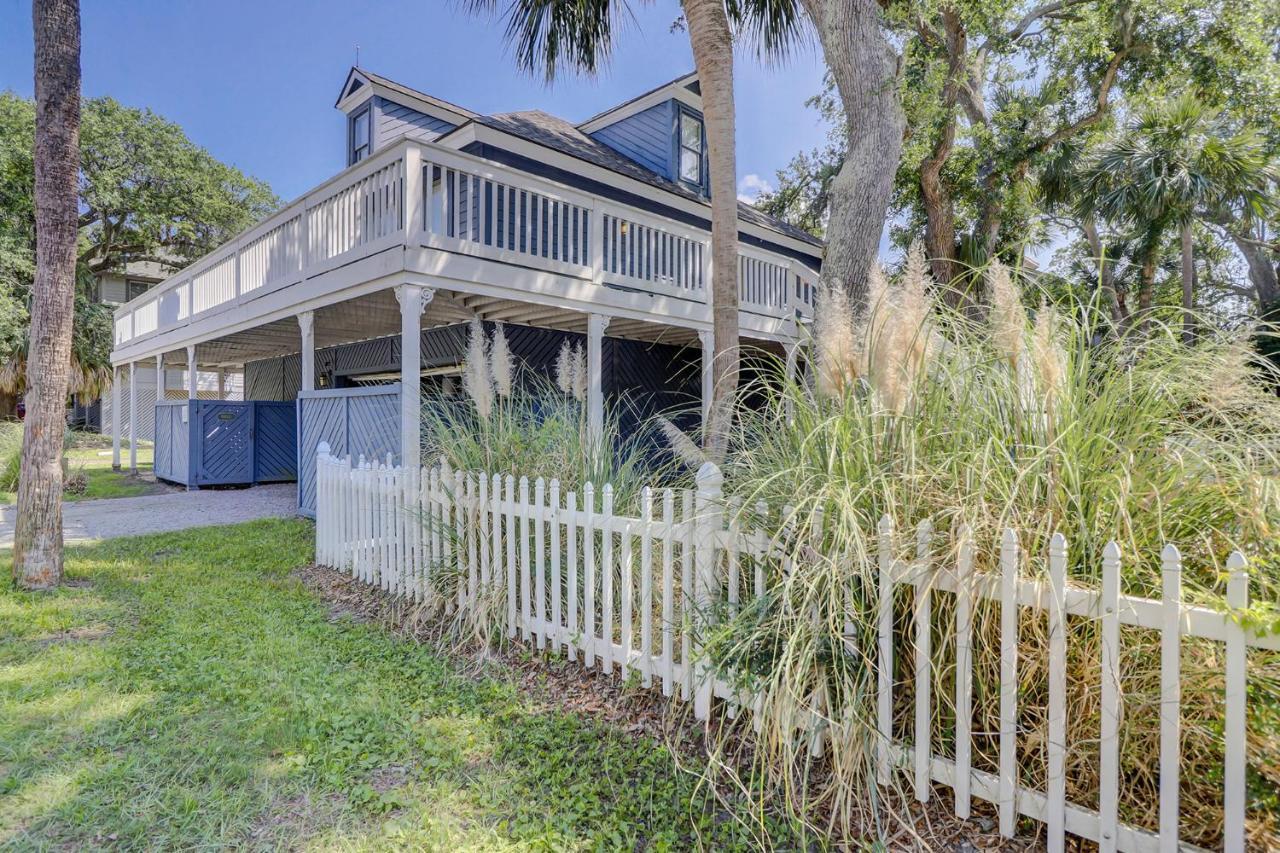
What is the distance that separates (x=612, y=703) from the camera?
3.12 meters

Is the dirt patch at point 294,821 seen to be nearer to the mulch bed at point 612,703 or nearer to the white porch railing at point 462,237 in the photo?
the mulch bed at point 612,703

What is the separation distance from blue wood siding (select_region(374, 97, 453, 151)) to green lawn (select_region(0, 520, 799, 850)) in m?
9.49

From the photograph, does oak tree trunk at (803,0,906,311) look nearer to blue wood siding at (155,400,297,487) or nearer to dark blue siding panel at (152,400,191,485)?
blue wood siding at (155,400,297,487)

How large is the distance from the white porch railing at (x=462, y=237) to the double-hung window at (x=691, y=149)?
368 centimetres

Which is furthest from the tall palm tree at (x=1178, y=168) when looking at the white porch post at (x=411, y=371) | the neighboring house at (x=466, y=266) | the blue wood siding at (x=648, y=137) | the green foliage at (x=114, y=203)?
the green foliage at (x=114, y=203)

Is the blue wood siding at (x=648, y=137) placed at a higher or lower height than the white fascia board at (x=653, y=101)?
lower

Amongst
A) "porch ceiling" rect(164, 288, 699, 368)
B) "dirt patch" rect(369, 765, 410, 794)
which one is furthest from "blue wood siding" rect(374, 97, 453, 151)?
"dirt patch" rect(369, 765, 410, 794)

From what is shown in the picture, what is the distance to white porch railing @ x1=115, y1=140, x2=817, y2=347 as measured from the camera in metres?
6.48

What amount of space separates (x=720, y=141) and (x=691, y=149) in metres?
8.84

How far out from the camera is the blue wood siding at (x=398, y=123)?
36.5ft

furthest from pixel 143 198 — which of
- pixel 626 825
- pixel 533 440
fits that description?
pixel 626 825

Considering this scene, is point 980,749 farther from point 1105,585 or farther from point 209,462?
point 209,462

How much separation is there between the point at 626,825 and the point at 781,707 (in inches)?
28.7

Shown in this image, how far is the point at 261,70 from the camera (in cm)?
2108
